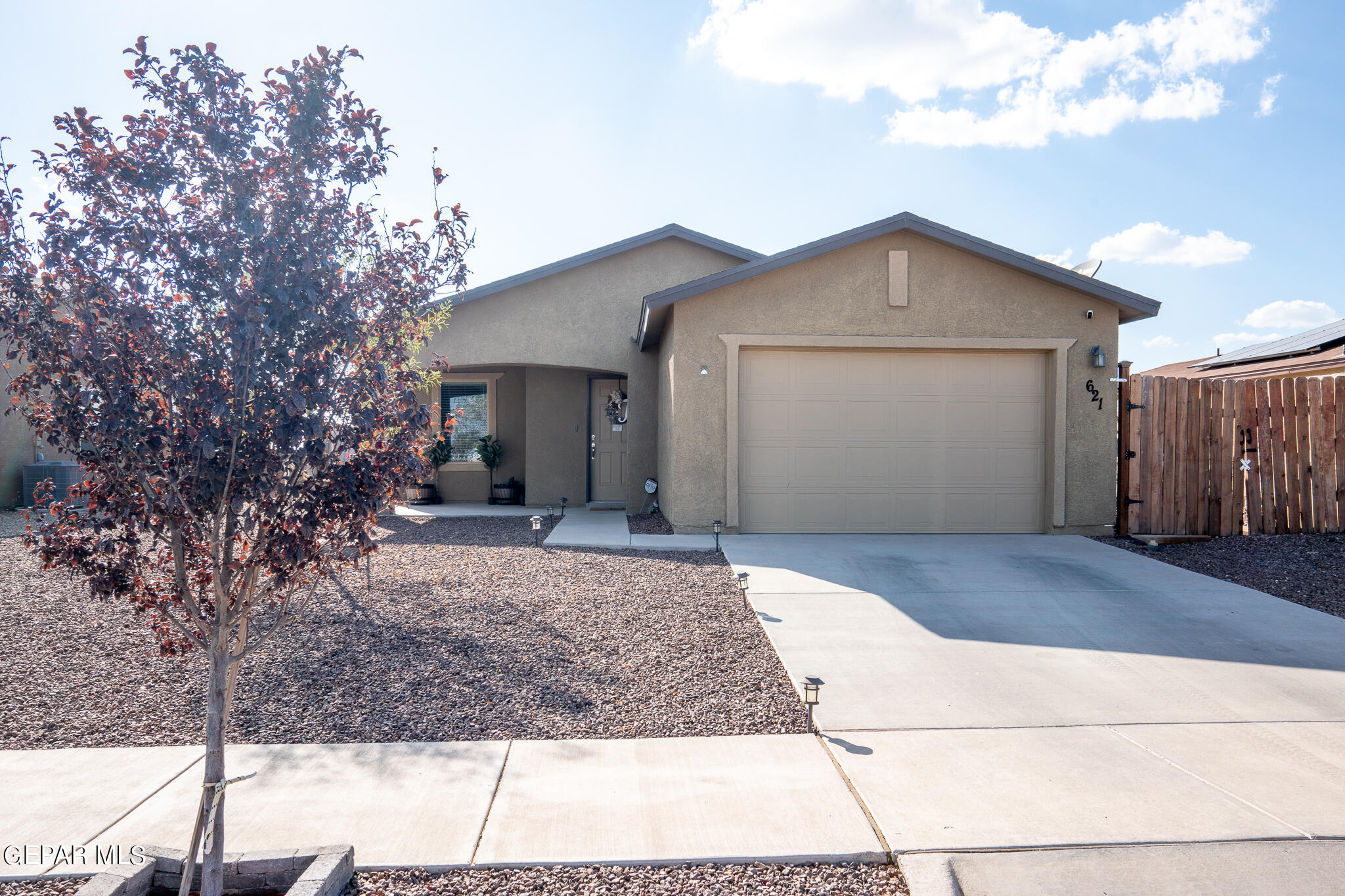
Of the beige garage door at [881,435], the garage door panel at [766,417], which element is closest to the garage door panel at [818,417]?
the beige garage door at [881,435]

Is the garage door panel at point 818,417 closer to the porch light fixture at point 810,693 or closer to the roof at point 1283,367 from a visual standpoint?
the roof at point 1283,367

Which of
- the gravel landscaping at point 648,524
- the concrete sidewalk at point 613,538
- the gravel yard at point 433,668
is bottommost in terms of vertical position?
the gravel yard at point 433,668

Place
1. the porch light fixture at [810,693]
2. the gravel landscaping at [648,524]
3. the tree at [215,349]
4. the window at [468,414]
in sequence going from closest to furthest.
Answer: the tree at [215,349] → the porch light fixture at [810,693] → the gravel landscaping at [648,524] → the window at [468,414]

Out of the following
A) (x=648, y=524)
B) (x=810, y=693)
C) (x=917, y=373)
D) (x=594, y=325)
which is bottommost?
(x=810, y=693)

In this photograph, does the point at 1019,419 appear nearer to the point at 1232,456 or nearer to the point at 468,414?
the point at 1232,456

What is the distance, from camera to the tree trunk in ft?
7.91

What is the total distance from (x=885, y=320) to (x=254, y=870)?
8555mm

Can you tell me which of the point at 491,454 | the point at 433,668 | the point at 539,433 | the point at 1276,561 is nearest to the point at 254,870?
the point at 433,668

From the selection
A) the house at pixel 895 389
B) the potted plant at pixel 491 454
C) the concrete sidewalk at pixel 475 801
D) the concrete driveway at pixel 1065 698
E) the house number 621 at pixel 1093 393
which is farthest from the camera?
the potted plant at pixel 491 454

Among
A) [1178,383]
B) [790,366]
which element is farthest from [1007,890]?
[1178,383]

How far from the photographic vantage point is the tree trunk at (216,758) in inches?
95.0

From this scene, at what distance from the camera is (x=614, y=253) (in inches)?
487

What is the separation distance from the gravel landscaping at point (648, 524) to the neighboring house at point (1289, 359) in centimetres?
712

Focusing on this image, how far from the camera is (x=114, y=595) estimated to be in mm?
2621
